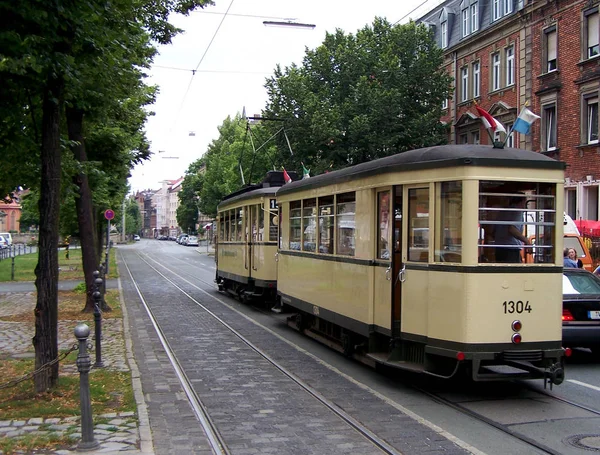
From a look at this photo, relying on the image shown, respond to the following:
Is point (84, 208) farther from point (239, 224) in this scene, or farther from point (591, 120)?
point (591, 120)

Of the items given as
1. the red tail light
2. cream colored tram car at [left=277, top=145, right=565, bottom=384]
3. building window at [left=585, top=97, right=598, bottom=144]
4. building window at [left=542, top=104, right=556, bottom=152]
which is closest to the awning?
building window at [left=585, top=97, right=598, bottom=144]

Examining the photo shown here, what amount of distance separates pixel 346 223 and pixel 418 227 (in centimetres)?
205

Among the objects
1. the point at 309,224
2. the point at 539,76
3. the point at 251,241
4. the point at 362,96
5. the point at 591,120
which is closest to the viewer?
the point at 309,224

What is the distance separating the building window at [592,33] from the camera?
25145 millimetres

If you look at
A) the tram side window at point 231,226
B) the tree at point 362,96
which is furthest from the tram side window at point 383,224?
→ the tree at point 362,96

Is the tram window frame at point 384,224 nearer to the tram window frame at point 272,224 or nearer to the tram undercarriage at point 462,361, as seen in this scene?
the tram undercarriage at point 462,361

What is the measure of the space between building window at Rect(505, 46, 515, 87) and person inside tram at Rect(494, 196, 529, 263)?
81.8ft

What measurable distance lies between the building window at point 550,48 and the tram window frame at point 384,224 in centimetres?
2186

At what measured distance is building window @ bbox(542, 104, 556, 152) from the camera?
27.9 m

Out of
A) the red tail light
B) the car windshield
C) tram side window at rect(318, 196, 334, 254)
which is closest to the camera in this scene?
the red tail light

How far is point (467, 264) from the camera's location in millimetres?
7484

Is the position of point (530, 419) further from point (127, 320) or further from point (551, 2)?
point (551, 2)

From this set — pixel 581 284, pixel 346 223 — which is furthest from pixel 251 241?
pixel 581 284

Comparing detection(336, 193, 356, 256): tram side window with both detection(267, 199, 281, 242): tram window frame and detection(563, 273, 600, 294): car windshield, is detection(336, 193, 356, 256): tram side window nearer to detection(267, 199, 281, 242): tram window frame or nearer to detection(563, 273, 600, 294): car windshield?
detection(563, 273, 600, 294): car windshield
